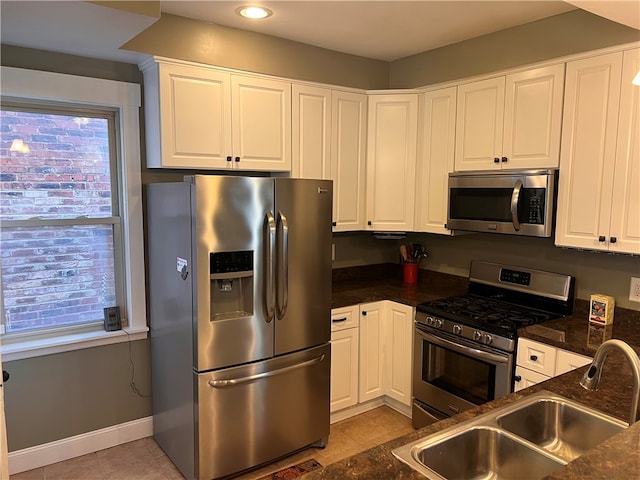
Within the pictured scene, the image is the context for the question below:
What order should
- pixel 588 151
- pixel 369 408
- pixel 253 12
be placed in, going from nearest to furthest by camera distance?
pixel 588 151 < pixel 253 12 < pixel 369 408

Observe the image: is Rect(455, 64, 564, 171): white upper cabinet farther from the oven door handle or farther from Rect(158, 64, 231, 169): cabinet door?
Rect(158, 64, 231, 169): cabinet door

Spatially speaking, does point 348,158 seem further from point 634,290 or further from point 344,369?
point 634,290

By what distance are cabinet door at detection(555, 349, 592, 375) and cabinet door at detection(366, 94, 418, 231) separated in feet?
4.81

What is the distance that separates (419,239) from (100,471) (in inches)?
109

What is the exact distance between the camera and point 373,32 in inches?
120

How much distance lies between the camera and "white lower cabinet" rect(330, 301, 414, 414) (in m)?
3.15

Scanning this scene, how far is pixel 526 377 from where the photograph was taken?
8.07 feet

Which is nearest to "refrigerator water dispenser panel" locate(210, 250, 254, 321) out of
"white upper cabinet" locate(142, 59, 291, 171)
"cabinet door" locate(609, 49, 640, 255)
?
"white upper cabinet" locate(142, 59, 291, 171)

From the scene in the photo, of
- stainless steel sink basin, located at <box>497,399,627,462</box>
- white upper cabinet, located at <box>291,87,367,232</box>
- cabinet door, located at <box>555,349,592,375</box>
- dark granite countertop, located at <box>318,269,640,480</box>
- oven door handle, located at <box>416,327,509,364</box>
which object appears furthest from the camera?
white upper cabinet, located at <box>291,87,367,232</box>

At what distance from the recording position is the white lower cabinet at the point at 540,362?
2.26 m

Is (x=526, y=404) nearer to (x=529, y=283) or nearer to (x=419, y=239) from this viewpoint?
(x=529, y=283)

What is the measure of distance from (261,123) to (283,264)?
3.31ft

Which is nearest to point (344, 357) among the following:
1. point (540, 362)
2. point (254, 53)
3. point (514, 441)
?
point (540, 362)

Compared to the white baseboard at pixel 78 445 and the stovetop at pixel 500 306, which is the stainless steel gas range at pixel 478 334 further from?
the white baseboard at pixel 78 445
